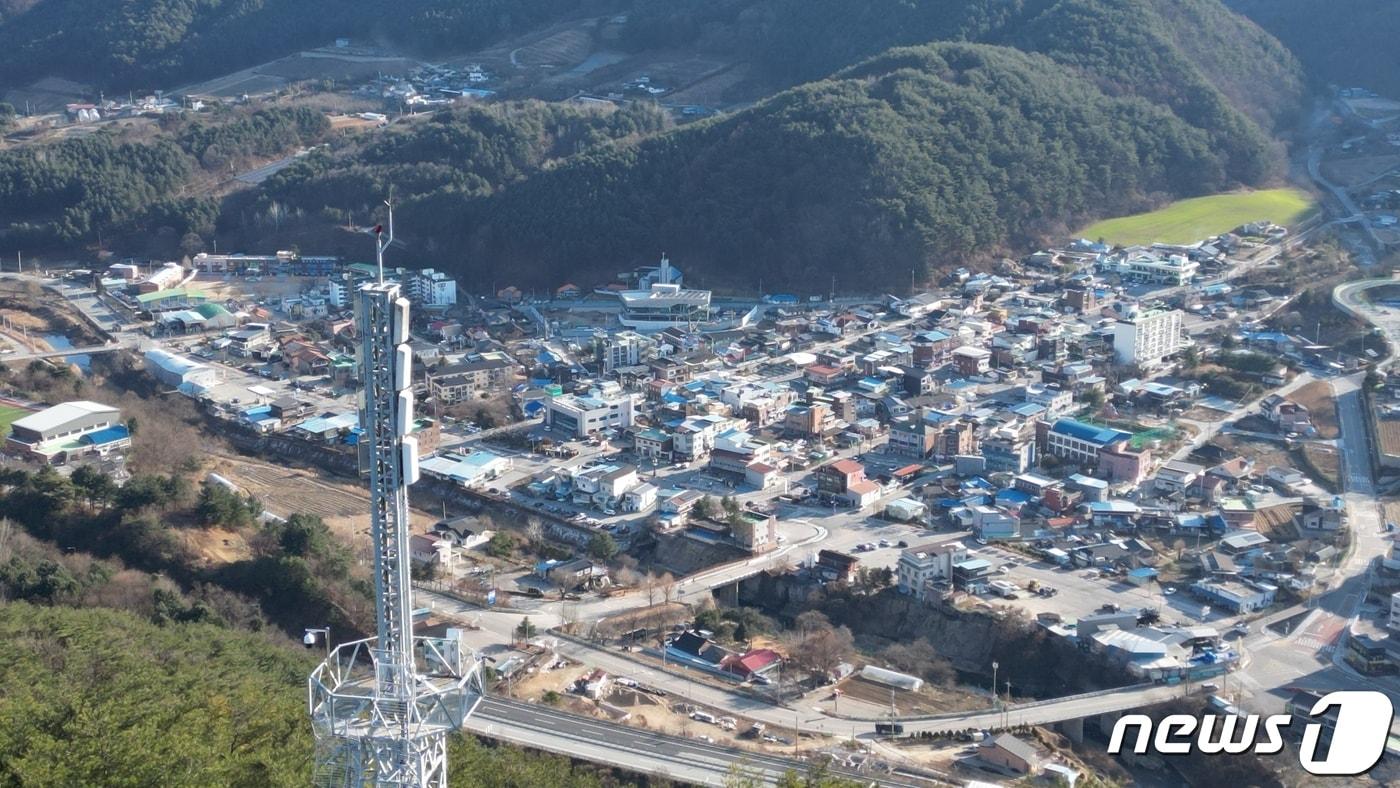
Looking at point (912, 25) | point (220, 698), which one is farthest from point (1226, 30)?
point (220, 698)

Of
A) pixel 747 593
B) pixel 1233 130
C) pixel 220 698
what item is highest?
pixel 1233 130

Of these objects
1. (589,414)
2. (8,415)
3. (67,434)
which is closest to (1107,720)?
(589,414)

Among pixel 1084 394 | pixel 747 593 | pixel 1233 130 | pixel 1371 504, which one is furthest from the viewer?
pixel 1233 130

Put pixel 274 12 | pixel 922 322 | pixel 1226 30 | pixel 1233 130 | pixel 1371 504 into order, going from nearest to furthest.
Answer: pixel 1371 504 → pixel 922 322 → pixel 1233 130 → pixel 1226 30 → pixel 274 12

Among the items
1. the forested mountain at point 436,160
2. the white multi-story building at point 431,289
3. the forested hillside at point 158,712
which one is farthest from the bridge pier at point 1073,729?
the forested mountain at point 436,160

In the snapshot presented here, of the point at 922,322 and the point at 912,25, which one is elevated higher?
the point at 912,25

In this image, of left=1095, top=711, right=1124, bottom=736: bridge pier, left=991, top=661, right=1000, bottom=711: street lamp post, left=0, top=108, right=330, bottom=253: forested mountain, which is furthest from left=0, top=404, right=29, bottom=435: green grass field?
left=1095, top=711, right=1124, bottom=736: bridge pier

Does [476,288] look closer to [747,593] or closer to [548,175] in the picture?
[548,175]
